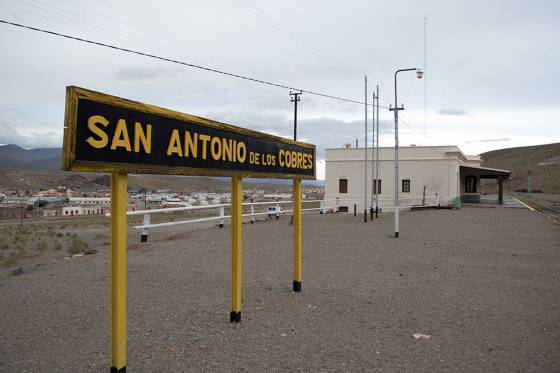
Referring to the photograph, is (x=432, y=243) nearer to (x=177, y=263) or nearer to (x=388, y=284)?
(x=388, y=284)

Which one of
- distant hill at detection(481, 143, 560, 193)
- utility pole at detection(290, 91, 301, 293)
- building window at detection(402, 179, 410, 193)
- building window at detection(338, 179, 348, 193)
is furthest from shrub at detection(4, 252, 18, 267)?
distant hill at detection(481, 143, 560, 193)

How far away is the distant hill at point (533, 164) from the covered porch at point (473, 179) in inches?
3028

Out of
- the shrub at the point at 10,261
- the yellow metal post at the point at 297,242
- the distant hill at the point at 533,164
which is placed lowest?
the shrub at the point at 10,261

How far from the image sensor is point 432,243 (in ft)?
42.1

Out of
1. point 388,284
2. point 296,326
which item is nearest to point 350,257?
point 388,284

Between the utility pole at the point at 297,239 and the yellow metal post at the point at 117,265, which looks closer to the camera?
the yellow metal post at the point at 117,265

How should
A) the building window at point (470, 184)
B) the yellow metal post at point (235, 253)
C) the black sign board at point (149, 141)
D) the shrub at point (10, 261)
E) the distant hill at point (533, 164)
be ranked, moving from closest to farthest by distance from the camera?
the black sign board at point (149, 141) < the yellow metal post at point (235, 253) < the shrub at point (10, 261) < the building window at point (470, 184) < the distant hill at point (533, 164)

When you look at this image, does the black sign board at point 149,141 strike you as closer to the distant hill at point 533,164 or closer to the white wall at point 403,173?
the white wall at point 403,173

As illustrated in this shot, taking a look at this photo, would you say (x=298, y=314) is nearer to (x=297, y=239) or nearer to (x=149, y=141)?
(x=297, y=239)

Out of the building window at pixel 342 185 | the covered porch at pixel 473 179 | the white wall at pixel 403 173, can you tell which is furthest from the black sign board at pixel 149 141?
the covered porch at pixel 473 179

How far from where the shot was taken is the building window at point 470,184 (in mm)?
41906

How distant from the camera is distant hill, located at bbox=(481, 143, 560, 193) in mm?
118188

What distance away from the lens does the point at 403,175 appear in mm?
33719

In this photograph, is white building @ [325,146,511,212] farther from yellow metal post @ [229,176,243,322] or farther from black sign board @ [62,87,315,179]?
black sign board @ [62,87,315,179]
